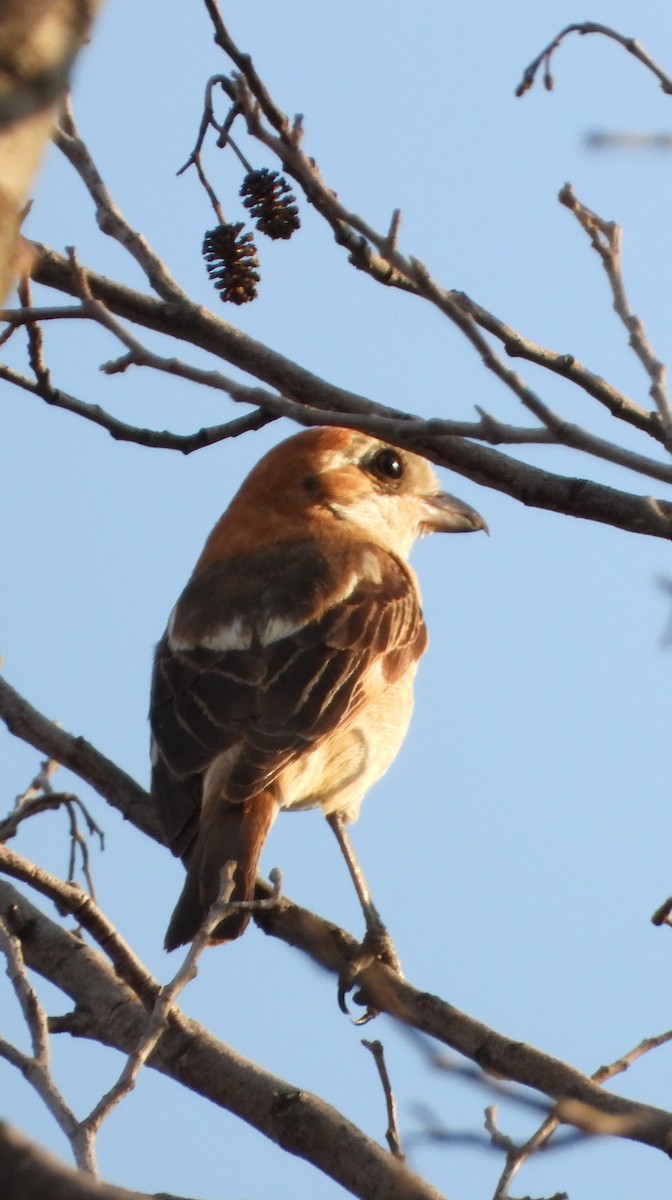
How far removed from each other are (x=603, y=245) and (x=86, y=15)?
184 cm

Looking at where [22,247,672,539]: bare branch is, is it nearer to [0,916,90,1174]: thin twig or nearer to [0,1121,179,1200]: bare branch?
[0,916,90,1174]: thin twig

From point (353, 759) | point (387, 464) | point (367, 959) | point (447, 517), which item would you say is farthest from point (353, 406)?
point (447, 517)

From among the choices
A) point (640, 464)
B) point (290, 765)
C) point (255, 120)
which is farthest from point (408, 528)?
point (640, 464)

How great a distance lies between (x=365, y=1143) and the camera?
3.36 meters

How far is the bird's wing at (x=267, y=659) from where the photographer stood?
5.30 meters

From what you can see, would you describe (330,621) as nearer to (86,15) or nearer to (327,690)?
(327,690)

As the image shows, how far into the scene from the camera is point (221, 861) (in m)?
4.93

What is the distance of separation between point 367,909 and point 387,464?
2341 millimetres

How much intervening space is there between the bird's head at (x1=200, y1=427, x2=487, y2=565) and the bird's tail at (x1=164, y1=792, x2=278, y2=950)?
1662 millimetres

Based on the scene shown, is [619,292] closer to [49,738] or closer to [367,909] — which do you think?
[49,738]

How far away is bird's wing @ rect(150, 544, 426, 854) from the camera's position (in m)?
5.30

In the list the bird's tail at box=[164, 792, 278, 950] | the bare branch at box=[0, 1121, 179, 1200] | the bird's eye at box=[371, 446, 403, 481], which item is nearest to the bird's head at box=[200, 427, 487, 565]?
the bird's eye at box=[371, 446, 403, 481]

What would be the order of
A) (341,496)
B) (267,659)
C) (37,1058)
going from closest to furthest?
(37,1058)
(267,659)
(341,496)

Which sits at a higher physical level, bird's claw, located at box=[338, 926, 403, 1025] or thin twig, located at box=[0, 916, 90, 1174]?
bird's claw, located at box=[338, 926, 403, 1025]
